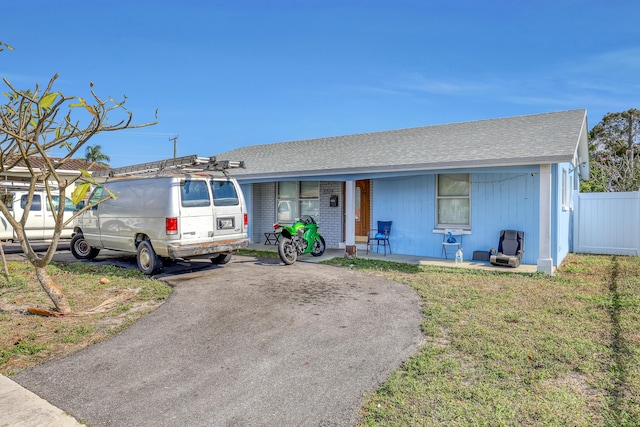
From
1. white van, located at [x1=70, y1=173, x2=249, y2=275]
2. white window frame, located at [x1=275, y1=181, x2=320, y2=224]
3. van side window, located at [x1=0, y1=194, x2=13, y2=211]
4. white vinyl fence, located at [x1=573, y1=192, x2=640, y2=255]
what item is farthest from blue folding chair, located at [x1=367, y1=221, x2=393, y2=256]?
van side window, located at [x1=0, y1=194, x2=13, y2=211]

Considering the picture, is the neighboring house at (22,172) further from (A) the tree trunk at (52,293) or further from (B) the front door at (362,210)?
(B) the front door at (362,210)

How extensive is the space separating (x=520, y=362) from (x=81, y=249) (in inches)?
460

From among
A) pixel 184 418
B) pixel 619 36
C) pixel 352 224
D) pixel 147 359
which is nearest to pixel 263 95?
pixel 352 224

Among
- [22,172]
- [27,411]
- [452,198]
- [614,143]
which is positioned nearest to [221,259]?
[452,198]

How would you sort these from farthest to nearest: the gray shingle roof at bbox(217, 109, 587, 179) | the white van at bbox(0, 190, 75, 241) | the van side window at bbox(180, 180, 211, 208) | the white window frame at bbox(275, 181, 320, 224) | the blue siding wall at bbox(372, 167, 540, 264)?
the white window frame at bbox(275, 181, 320, 224) < the white van at bbox(0, 190, 75, 241) < the blue siding wall at bbox(372, 167, 540, 264) < the gray shingle roof at bbox(217, 109, 587, 179) < the van side window at bbox(180, 180, 211, 208)

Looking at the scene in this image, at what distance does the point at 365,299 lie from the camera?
6887mm

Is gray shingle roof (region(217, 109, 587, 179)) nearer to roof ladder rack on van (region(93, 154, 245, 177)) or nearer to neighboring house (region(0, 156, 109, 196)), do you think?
roof ladder rack on van (region(93, 154, 245, 177))

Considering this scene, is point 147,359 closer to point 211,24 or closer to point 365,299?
point 365,299

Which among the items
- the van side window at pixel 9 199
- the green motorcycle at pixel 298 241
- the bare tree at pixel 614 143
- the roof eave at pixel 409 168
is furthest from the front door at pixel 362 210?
the bare tree at pixel 614 143

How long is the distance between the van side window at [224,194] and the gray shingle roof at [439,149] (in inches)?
125

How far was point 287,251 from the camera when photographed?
34.4 ft

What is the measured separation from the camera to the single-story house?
31.4ft

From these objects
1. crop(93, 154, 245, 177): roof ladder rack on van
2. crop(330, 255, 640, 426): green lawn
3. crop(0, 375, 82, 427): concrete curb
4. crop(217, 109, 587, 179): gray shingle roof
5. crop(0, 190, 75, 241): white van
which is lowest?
crop(0, 375, 82, 427): concrete curb

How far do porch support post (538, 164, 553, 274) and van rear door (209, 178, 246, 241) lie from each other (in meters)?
6.72
